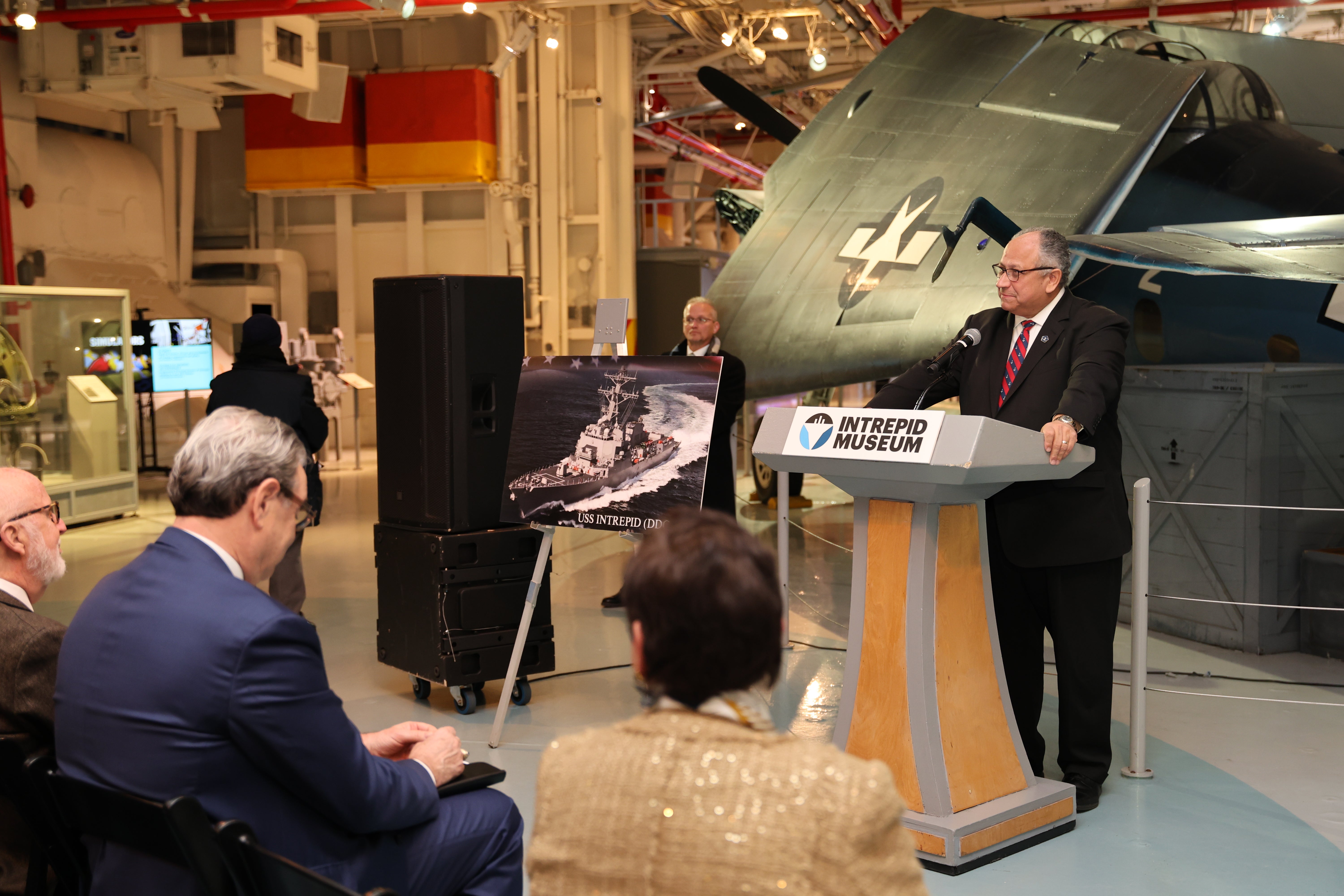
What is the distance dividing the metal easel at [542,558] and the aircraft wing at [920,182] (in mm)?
2075

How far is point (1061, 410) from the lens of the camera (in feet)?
9.92

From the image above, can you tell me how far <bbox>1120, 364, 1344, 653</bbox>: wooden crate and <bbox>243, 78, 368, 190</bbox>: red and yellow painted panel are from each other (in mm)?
10790

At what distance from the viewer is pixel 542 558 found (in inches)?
160

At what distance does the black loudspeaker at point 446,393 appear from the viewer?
4328mm

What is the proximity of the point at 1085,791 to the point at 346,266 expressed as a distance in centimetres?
1291

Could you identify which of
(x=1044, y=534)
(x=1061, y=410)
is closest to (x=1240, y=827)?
(x=1044, y=534)

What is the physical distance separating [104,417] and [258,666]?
931 centimetres

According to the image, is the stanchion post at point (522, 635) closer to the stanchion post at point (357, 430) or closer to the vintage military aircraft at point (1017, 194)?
the vintage military aircraft at point (1017, 194)

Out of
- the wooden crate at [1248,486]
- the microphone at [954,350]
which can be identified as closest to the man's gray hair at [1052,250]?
the microphone at [954,350]

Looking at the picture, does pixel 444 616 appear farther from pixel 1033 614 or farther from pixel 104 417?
pixel 104 417

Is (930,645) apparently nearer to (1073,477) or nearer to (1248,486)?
(1073,477)

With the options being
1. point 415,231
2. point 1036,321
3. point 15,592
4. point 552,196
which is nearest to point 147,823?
Result: point 15,592

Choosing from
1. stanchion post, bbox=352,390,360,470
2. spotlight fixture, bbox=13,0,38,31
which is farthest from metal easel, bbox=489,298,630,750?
stanchion post, bbox=352,390,360,470

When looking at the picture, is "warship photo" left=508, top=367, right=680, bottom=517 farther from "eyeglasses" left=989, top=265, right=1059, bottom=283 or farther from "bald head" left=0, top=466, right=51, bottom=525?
"bald head" left=0, top=466, right=51, bottom=525
